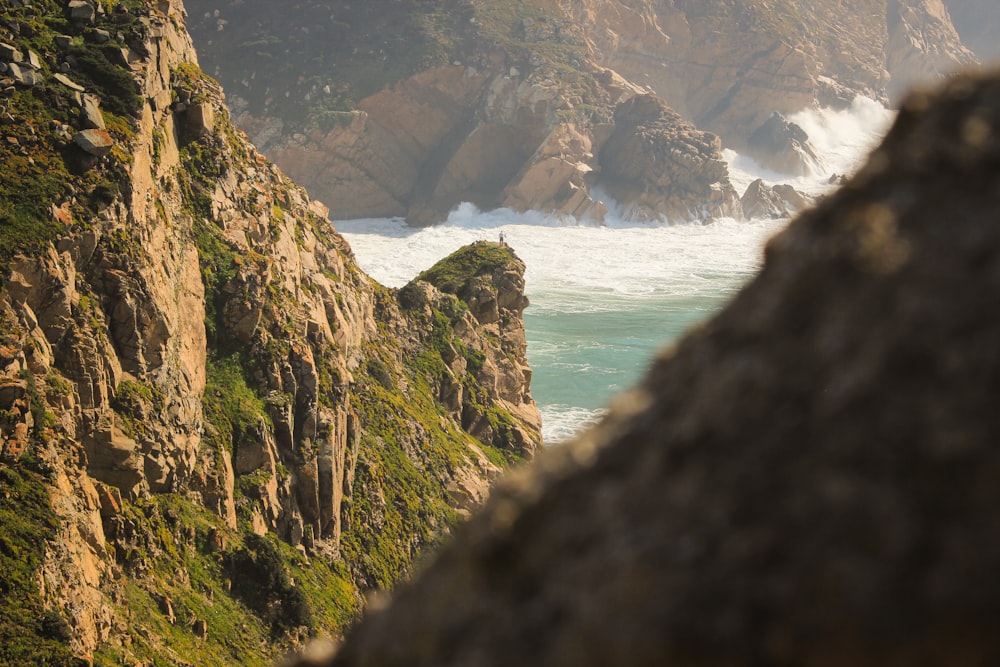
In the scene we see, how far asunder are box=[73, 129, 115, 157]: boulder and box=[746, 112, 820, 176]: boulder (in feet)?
282

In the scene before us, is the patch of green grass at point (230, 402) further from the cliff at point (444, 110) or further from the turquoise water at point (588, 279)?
the cliff at point (444, 110)

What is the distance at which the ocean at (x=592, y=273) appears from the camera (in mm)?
32469

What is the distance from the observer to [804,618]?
61.6 inches

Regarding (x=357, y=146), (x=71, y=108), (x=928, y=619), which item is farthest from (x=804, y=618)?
(x=357, y=146)

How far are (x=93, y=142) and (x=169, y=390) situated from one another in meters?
3.22

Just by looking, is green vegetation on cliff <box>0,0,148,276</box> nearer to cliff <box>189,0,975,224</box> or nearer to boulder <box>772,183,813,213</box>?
cliff <box>189,0,975,224</box>

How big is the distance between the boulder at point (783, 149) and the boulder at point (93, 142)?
85.8 meters

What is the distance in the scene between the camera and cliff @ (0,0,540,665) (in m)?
8.25

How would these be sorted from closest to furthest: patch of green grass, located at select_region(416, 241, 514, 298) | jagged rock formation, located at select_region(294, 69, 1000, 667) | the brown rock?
jagged rock formation, located at select_region(294, 69, 1000, 667), patch of green grass, located at select_region(416, 241, 514, 298), the brown rock

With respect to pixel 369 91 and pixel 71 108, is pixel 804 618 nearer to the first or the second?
pixel 71 108

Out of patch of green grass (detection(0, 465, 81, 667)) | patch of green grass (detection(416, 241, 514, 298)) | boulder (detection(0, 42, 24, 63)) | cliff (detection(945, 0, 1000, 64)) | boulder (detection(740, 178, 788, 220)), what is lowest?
patch of green grass (detection(0, 465, 81, 667))

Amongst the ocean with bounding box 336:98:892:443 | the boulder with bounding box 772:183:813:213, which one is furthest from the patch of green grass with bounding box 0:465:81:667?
the boulder with bounding box 772:183:813:213

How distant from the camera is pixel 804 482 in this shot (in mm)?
1669

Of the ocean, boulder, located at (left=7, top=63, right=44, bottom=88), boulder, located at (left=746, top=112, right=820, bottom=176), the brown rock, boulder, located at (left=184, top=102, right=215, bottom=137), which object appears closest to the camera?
boulder, located at (left=7, top=63, right=44, bottom=88)
